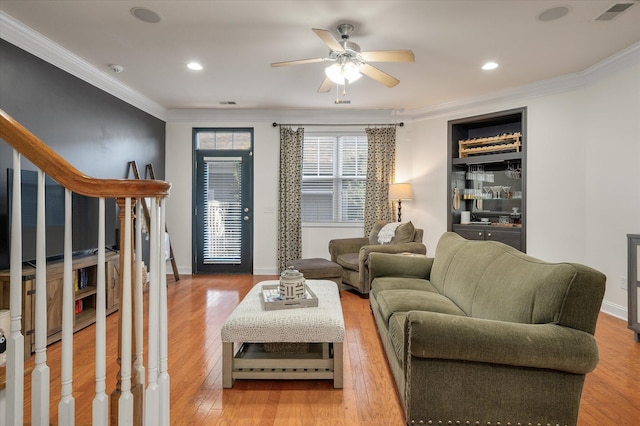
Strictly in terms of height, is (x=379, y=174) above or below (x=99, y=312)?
above

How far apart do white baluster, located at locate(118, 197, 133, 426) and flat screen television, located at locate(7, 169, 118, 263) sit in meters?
2.00

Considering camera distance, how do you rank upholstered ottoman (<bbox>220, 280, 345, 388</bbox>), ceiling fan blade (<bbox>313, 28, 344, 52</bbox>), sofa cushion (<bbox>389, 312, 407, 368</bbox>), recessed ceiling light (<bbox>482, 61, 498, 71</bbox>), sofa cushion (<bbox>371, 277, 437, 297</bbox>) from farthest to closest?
recessed ceiling light (<bbox>482, 61, 498, 71</bbox>) < sofa cushion (<bbox>371, 277, 437, 297</bbox>) < ceiling fan blade (<bbox>313, 28, 344, 52</bbox>) < upholstered ottoman (<bbox>220, 280, 345, 388</bbox>) < sofa cushion (<bbox>389, 312, 407, 368</bbox>)

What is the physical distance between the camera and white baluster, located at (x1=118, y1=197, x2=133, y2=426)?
1.09 m

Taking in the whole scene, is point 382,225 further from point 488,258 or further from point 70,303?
point 70,303

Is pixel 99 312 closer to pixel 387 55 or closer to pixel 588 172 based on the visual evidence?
pixel 387 55

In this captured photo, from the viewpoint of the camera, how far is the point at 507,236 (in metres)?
4.76

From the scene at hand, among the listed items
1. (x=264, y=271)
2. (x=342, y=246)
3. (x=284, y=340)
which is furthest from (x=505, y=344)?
(x=264, y=271)

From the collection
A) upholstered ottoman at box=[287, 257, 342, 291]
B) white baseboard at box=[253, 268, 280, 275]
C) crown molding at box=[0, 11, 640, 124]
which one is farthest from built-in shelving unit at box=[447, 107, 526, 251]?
white baseboard at box=[253, 268, 280, 275]

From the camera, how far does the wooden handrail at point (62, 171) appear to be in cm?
96

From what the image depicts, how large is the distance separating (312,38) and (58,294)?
3.10m

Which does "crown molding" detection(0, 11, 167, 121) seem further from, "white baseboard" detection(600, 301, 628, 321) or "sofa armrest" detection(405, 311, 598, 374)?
"white baseboard" detection(600, 301, 628, 321)

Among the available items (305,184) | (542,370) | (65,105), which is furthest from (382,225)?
(65,105)

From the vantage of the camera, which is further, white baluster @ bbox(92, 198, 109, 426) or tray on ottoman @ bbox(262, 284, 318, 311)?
tray on ottoman @ bbox(262, 284, 318, 311)

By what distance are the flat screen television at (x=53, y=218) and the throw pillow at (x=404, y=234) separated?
327 cm
